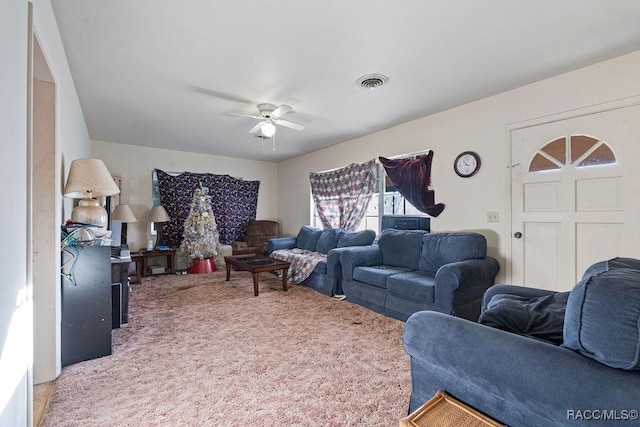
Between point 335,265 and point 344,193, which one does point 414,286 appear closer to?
point 335,265

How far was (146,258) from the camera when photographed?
5016 millimetres

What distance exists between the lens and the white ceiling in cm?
180

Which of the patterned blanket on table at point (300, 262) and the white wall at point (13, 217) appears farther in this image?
the patterned blanket on table at point (300, 262)

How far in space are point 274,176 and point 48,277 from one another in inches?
202

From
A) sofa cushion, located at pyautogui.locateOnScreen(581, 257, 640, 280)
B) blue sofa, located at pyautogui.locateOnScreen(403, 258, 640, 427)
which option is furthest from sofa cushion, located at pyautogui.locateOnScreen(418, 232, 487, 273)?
blue sofa, located at pyautogui.locateOnScreen(403, 258, 640, 427)

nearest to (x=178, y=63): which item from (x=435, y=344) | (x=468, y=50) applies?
(x=468, y=50)

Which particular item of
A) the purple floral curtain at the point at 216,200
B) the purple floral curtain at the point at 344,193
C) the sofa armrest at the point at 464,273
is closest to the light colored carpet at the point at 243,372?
the sofa armrest at the point at 464,273

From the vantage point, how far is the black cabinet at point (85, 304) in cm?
214

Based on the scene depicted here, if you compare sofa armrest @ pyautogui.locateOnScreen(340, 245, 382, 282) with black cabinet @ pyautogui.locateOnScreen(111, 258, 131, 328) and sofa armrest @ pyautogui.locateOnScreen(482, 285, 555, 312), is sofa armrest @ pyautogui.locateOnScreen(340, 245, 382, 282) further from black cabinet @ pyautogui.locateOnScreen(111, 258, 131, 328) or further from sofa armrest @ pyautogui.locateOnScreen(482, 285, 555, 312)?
black cabinet @ pyautogui.locateOnScreen(111, 258, 131, 328)

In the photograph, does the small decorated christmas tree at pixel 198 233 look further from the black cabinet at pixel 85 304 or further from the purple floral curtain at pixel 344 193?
the black cabinet at pixel 85 304

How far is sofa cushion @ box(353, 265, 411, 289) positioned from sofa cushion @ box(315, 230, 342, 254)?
122cm

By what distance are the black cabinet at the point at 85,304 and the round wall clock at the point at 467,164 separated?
3.58 m

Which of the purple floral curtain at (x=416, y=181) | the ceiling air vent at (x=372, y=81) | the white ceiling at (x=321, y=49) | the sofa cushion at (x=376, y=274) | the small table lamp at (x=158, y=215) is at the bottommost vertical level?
the sofa cushion at (x=376, y=274)

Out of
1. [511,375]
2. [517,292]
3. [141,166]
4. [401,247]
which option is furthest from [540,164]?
[141,166]
